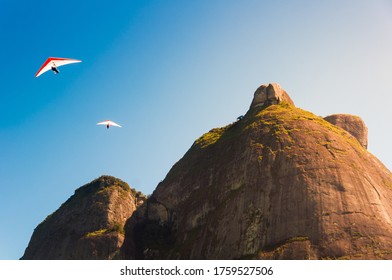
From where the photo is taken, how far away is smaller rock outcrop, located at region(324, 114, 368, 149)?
81062mm

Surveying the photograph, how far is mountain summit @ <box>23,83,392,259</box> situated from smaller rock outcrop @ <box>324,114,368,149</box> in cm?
1321

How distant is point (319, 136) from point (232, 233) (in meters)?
18.5

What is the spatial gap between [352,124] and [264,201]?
4014 cm

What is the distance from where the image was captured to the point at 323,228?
142ft

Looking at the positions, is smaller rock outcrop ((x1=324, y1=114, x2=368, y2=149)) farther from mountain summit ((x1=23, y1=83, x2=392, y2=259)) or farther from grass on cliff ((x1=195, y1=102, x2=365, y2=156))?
grass on cliff ((x1=195, y1=102, x2=365, y2=156))

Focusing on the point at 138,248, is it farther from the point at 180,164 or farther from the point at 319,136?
the point at 319,136

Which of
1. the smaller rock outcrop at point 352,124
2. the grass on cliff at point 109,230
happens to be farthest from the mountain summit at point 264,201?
the smaller rock outcrop at point 352,124

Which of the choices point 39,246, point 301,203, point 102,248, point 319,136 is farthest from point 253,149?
point 39,246

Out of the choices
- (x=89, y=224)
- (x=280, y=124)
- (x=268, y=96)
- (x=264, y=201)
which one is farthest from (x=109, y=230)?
(x=268, y=96)

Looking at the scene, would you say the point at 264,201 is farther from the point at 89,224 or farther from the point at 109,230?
the point at 89,224

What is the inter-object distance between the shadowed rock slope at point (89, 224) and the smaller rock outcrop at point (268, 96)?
3043 centimetres

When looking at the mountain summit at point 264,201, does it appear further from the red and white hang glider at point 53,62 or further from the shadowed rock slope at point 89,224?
the red and white hang glider at point 53,62

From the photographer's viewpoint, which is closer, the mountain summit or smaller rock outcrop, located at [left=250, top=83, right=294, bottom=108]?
the mountain summit

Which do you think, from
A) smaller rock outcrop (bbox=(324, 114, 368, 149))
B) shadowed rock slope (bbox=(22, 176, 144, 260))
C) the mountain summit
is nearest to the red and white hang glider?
the mountain summit
